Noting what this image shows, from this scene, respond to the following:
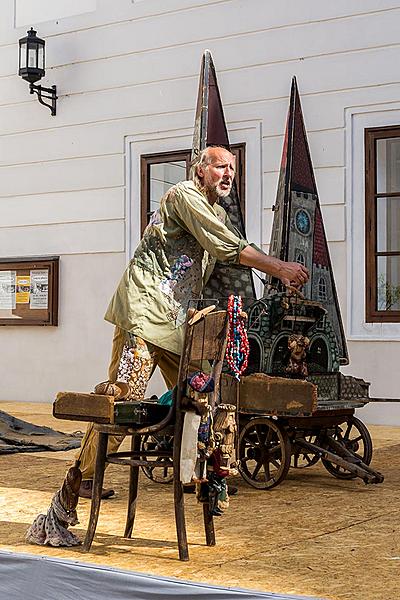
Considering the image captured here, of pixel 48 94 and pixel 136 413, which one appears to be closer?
pixel 136 413

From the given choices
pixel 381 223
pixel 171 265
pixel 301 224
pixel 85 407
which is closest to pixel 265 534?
pixel 85 407

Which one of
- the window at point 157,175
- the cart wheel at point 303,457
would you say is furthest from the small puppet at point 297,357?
the window at point 157,175

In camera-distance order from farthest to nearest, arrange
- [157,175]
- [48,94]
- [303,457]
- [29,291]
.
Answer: [29,291]
[48,94]
[157,175]
[303,457]

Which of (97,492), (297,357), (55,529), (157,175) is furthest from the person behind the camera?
(157,175)

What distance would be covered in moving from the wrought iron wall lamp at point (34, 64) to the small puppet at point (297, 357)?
18.6ft

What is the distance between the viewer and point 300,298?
5441 millimetres

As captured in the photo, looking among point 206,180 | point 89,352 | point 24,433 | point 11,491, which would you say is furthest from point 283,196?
point 89,352

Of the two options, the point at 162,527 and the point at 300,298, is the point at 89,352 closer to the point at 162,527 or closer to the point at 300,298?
the point at 300,298

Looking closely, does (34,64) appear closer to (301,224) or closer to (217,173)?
(301,224)

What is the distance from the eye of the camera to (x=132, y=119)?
391 inches

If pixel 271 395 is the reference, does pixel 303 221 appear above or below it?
above

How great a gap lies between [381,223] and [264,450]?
3.64m

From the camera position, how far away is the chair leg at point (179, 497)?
3729 mm

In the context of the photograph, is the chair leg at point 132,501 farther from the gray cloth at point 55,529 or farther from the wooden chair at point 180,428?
the gray cloth at point 55,529
